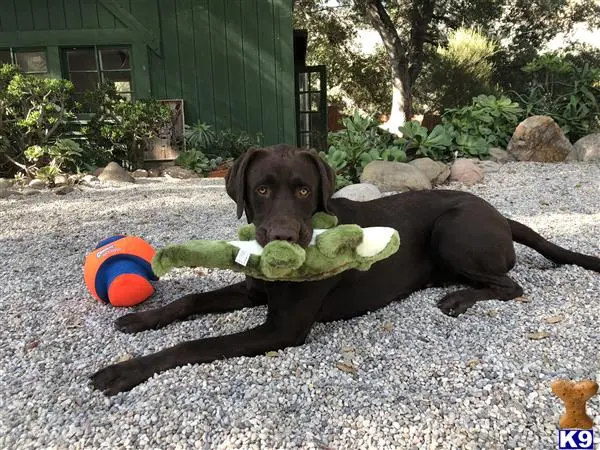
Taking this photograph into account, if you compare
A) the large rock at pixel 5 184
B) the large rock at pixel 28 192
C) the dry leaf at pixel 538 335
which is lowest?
the dry leaf at pixel 538 335

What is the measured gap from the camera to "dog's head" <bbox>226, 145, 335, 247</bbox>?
8.11ft

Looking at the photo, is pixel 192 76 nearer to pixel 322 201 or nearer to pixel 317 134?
pixel 317 134

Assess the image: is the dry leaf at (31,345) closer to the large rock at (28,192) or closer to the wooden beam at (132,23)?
the large rock at (28,192)

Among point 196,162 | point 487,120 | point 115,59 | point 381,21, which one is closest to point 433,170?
point 487,120

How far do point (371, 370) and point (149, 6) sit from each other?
9.15 meters

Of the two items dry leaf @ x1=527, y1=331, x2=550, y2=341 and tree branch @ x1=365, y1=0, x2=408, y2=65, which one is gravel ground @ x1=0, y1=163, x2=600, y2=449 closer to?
dry leaf @ x1=527, y1=331, x2=550, y2=341

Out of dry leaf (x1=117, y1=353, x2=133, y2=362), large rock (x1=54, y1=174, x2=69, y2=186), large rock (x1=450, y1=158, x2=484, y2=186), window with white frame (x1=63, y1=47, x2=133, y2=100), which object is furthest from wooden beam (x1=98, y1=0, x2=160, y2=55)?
dry leaf (x1=117, y1=353, x2=133, y2=362)

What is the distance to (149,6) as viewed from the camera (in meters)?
9.67

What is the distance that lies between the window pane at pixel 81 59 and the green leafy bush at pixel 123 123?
50.1 inches

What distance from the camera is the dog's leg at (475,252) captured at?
3234 millimetres

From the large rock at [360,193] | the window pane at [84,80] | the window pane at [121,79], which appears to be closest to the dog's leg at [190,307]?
the large rock at [360,193]

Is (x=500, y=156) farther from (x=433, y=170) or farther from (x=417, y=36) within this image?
(x=417, y=36)

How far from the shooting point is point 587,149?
8.81 meters

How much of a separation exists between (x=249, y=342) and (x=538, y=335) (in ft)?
4.91
